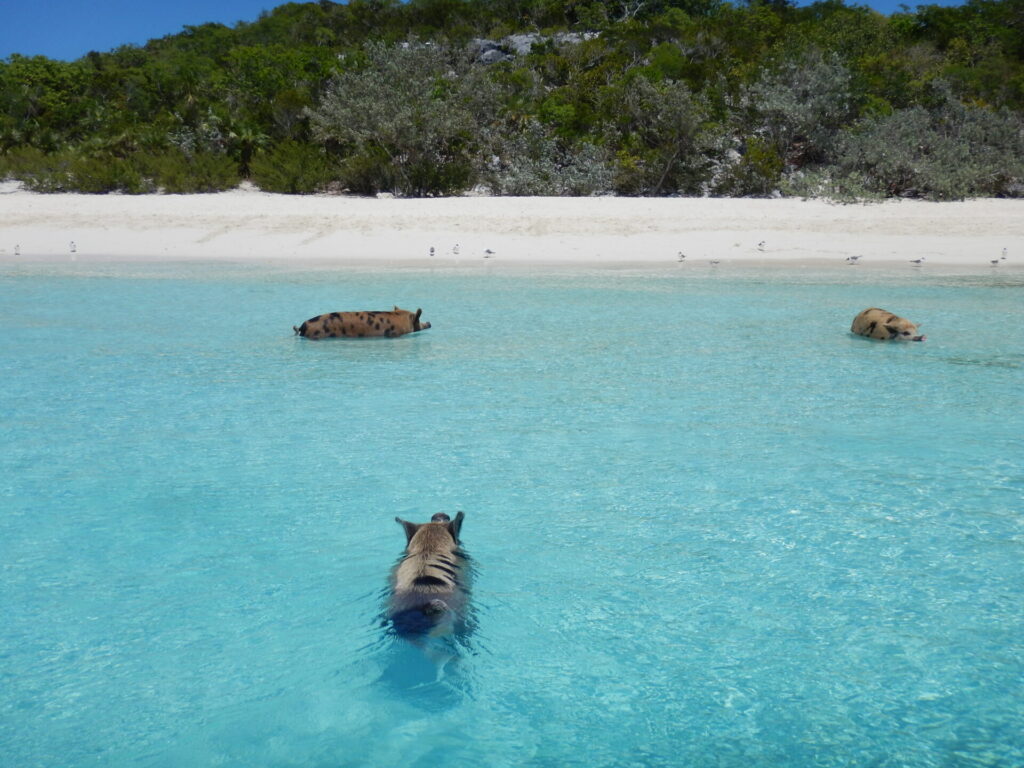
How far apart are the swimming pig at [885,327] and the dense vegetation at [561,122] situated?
41.9 ft

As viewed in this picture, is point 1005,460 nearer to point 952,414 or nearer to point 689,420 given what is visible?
point 952,414

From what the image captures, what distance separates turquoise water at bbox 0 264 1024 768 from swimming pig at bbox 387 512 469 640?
18 cm

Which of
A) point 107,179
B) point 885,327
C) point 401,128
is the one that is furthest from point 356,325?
point 107,179

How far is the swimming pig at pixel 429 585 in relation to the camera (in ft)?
11.5

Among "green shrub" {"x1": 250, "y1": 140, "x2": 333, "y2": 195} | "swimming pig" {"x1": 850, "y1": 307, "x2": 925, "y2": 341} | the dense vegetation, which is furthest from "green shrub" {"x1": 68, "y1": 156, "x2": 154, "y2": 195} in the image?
"swimming pig" {"x1": 850, "y1": 307, "x2": 925, "y2": 341}

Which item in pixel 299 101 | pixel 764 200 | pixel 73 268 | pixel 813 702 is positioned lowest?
pixel 813 702

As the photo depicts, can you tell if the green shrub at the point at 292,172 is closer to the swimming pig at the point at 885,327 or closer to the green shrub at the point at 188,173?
the green shrub at the point at 188,173

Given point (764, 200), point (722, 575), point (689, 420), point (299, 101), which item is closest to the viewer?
point (722, 575)

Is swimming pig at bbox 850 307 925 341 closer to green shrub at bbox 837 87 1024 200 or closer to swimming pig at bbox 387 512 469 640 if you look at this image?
swimming pig at bbox 387 512 469 640

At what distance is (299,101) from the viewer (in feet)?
90.1

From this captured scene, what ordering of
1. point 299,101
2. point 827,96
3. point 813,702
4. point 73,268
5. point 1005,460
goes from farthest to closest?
point 299,101 → point 827,96 → point 73,268 → point 1005,460 → point 813,702

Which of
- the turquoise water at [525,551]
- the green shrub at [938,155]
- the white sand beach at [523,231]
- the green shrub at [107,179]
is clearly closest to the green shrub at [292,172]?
the white sand beach at [523,231]

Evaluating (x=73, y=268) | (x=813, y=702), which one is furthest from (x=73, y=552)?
(x=73, y=268)

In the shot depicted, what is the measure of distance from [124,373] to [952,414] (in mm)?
7212
